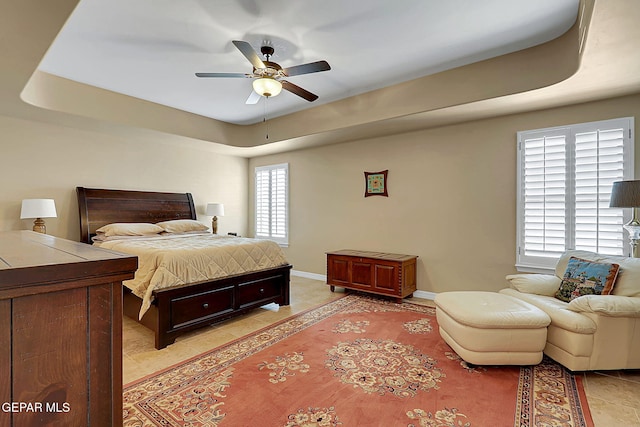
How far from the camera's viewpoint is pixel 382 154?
4988 millimetres

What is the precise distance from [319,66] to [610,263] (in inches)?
122

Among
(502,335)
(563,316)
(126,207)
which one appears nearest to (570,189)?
(563,316)

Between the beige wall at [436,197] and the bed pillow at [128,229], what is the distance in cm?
262

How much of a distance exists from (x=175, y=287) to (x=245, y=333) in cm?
86

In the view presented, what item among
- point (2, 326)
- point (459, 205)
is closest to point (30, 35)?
point (2, 326)

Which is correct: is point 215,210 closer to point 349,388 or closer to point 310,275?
point 310,275

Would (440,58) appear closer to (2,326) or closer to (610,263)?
(610,263)

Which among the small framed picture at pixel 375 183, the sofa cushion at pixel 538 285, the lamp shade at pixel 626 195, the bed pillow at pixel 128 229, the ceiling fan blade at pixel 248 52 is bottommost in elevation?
the sofa cushion at pixel 538 285

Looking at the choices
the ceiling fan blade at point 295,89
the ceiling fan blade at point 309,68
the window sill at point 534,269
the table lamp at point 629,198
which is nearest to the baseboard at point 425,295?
the window sill at point 534,269

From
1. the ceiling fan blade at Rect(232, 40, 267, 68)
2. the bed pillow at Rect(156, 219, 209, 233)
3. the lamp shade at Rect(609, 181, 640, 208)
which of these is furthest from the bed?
the lamp shade at Rect(609, 181, 640, 208)

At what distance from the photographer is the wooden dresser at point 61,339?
69 cm

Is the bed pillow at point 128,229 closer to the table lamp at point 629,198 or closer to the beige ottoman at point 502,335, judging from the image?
the beige ottoman at point 502,335

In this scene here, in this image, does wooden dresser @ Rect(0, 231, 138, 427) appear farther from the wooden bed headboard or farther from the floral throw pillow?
the wooden bed headboard

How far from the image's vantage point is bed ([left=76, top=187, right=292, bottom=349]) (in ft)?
9.82
